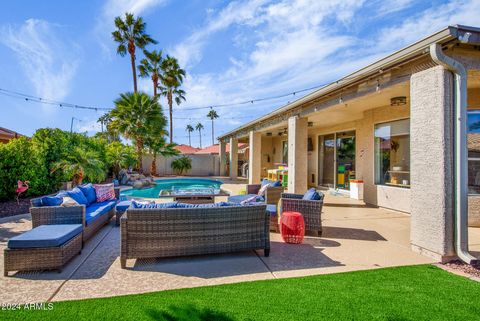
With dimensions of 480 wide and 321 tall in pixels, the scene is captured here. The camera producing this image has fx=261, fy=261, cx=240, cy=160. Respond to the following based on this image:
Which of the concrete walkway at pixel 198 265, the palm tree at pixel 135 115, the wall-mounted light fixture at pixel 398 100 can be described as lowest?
the concrete walkway at pixel 198 265

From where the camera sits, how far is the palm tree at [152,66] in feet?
75.8

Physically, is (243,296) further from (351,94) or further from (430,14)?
(430,14)

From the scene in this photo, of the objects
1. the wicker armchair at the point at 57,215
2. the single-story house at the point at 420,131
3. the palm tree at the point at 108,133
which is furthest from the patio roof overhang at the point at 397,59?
the palm tree at the point at 108,133

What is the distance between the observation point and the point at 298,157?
9500 mm

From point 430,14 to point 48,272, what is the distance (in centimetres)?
907

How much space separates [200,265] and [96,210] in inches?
131

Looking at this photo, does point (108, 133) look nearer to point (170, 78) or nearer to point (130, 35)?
point (170, 78)

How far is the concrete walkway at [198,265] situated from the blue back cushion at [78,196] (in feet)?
2.75

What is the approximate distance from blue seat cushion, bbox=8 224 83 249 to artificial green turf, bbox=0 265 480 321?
120cm

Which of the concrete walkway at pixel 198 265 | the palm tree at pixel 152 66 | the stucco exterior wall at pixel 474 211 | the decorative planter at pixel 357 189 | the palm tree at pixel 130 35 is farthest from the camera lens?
the palm tree at pixel 152 66

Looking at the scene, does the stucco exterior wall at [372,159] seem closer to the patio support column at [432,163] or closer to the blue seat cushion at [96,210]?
the patio support column at [432,163]

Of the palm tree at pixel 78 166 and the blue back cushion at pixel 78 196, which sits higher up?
the palm tree at pixel 78 166

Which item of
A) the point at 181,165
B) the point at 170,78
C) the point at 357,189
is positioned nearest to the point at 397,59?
the point at 357,189

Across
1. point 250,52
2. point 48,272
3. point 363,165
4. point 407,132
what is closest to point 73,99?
point 250,52
